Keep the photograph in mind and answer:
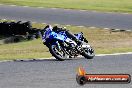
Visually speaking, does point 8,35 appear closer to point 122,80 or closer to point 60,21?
point 60,21

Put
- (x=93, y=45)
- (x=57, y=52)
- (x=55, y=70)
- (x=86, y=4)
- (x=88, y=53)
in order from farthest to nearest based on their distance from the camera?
(x=86, y=4) < (x=93, y=45) < (x=88, y=53) < (x=57, y=52) < (x=55, y=70)

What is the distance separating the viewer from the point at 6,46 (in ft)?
69.3

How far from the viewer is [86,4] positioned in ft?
120

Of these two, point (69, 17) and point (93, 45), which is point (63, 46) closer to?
point (93, 45)

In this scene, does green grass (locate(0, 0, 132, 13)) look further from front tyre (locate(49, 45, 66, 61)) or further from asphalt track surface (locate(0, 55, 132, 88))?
asphalt track surface (locate(0, 55, 132, 88))

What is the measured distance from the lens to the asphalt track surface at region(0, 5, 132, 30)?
90.7 ft

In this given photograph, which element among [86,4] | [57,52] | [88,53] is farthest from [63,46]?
[86,4]

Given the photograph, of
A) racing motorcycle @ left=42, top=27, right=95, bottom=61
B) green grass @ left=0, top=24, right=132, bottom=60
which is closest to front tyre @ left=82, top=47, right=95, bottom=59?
racing motorcycle @ left=42, top=27, right=95, bottom=61

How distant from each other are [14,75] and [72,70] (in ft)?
5.34

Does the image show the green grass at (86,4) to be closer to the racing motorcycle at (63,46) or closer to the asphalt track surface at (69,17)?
the asphalt track surface at (69,17)

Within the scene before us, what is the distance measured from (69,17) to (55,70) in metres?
16.6

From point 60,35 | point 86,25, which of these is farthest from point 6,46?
point 86,25

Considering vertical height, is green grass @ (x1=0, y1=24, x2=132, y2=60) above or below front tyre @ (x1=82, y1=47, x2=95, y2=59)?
below

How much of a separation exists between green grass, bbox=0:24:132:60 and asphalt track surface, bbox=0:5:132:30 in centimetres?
220
